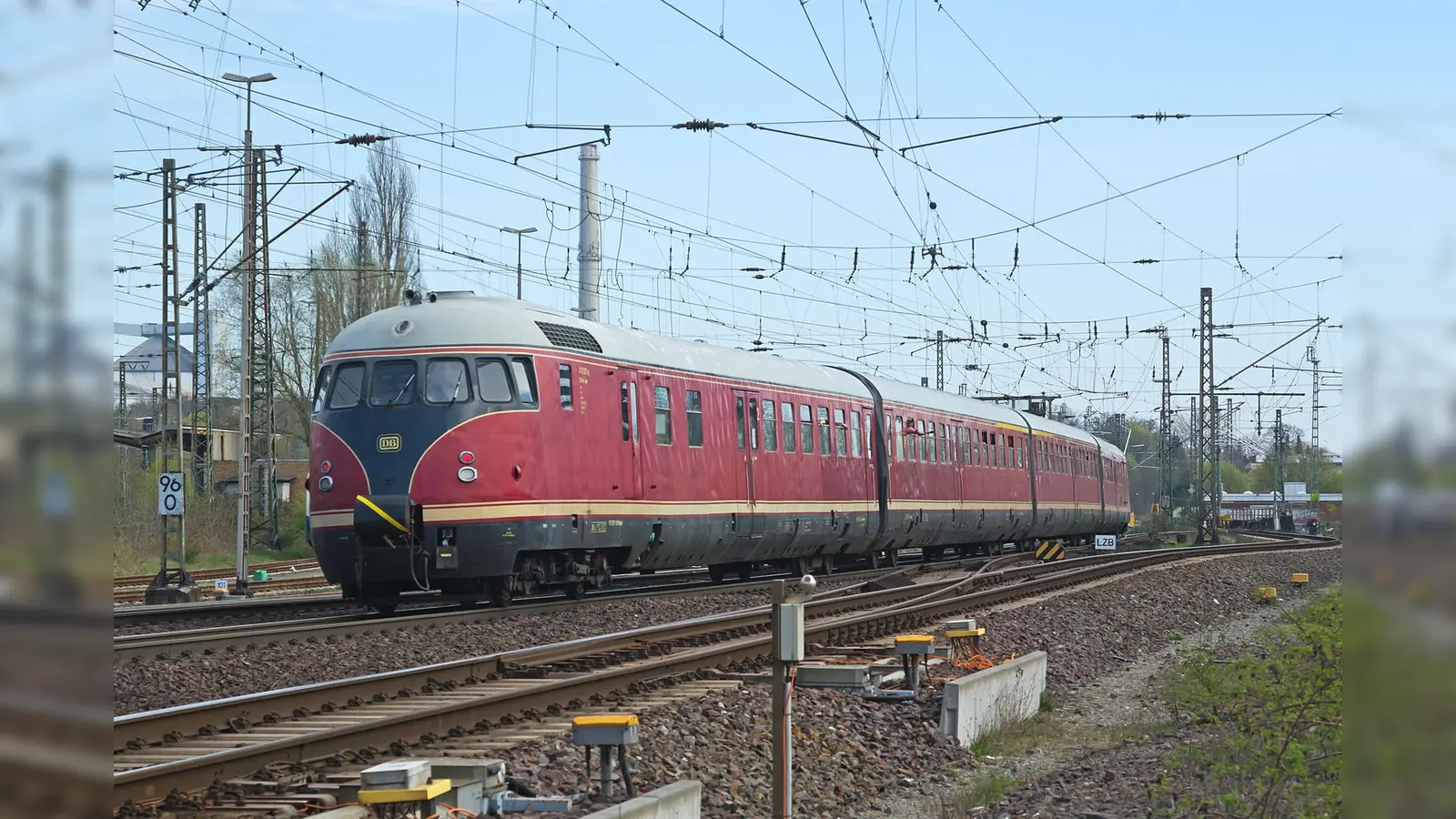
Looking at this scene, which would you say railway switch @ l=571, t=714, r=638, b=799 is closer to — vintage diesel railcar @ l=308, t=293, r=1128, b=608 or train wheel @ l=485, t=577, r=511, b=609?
vintage diesel railcar @ l=308, t=293, r=1128, b=608

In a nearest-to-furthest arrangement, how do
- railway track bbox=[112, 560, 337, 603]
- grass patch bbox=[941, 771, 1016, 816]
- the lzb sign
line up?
grass patch bbox=[941, 771, 1016, 816]
the lzb sign
railway track bbox=[112, 560, 337, 603]

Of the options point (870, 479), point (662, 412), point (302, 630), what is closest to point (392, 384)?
point (302, 630)

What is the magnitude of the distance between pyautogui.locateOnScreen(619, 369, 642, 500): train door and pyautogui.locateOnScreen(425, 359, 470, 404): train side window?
256 cm

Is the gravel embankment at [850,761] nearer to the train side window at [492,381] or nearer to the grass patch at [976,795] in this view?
the grass patch at [976,795]

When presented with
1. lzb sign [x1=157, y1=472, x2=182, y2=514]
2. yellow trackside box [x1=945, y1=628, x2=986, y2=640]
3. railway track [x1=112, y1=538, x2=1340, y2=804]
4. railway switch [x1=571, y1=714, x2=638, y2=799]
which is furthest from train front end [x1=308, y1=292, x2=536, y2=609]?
railway switch [x1=571, y1=714, x2=638, y2=799]

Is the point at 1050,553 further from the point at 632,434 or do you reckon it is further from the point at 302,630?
the point at 302,630

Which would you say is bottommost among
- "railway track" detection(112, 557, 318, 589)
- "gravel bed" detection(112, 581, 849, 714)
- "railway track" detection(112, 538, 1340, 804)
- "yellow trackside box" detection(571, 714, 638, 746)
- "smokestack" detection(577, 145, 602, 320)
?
"railway track" detection(112, 557, 318, 589)

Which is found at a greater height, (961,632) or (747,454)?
(747,454)

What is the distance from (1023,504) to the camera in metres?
37.1

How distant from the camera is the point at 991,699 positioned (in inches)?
449

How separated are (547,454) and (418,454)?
146 centimetres

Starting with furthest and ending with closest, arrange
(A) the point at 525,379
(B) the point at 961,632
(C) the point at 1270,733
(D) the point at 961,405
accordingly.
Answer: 1. (D) the point at 961,405
2. (A) the point at 525,379
3. (B) the point at 961,632
4. (C) the point at 1270,733

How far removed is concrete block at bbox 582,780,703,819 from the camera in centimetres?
639
